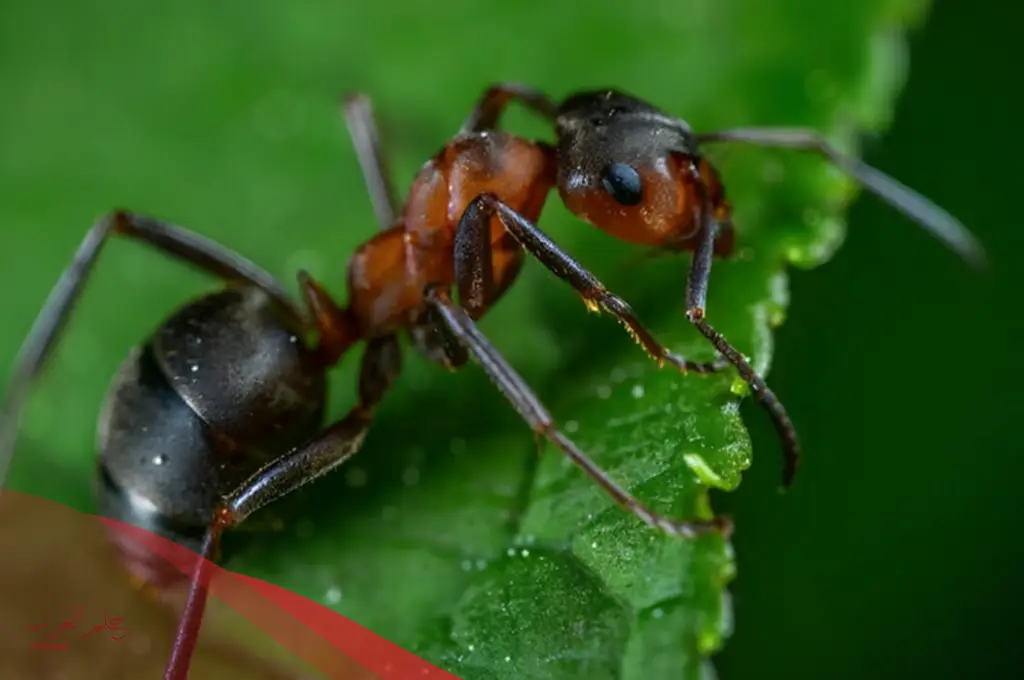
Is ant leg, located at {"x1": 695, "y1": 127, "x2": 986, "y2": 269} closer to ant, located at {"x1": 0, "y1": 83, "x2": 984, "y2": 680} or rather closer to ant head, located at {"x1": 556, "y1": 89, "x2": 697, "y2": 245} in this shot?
ant, located at {"x1": 0, "y1": 83, "x2": 984, "y2": 680}

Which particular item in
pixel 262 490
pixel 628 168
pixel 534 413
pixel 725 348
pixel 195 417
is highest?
pixel 628 168

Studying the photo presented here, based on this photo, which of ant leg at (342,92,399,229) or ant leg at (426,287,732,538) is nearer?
ant leg at (426,287,732,538)

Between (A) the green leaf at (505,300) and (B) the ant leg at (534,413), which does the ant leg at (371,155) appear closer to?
(A) the green leaf at (505,300)

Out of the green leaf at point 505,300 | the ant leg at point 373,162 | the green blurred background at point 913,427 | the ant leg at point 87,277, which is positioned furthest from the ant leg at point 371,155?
the green blurred background at point 913,427

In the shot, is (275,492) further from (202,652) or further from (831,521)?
(831,521)

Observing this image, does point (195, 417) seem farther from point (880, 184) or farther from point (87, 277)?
point (880, 184)

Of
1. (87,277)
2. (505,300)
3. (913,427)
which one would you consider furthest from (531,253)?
(913,427)

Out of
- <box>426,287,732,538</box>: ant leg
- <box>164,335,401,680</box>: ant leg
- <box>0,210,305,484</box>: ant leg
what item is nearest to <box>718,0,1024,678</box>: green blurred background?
<box>426,287,732,538</box>: ant leg
